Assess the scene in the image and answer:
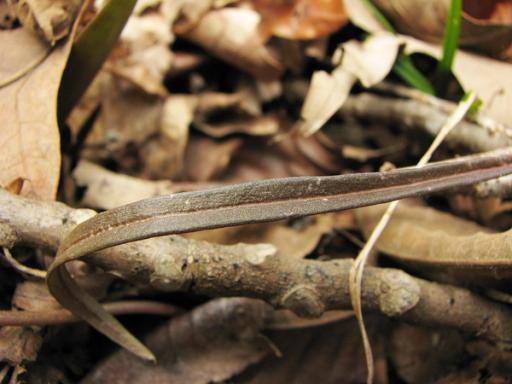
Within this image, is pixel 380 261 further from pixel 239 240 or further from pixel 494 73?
pixel 494 73

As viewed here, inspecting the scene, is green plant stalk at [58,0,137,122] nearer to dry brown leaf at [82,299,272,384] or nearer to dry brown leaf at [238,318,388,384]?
dry brown leaf at [82,299,272,384]

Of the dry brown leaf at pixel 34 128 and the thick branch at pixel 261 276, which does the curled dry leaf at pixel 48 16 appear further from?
the thick branch at pixel 261 276

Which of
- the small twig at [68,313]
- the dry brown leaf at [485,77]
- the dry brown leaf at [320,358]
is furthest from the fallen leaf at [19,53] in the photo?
the dry brown leaf at [485,77]

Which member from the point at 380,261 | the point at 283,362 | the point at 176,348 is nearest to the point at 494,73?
the point at 380,261

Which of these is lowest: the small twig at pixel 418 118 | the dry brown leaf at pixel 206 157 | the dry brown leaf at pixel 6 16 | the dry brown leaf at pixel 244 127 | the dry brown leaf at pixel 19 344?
the dry brown leaf at pixel 19 344

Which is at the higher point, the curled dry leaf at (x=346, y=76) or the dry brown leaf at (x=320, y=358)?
the curled dry leaf at (x=346, y=76)

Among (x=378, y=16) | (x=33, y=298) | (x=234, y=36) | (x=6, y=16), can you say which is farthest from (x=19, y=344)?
(x=378, y=16)

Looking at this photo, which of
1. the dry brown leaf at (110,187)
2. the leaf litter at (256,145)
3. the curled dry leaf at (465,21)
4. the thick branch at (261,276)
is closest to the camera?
the thick branch at (261,276)

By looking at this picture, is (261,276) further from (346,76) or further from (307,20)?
(307,20)
